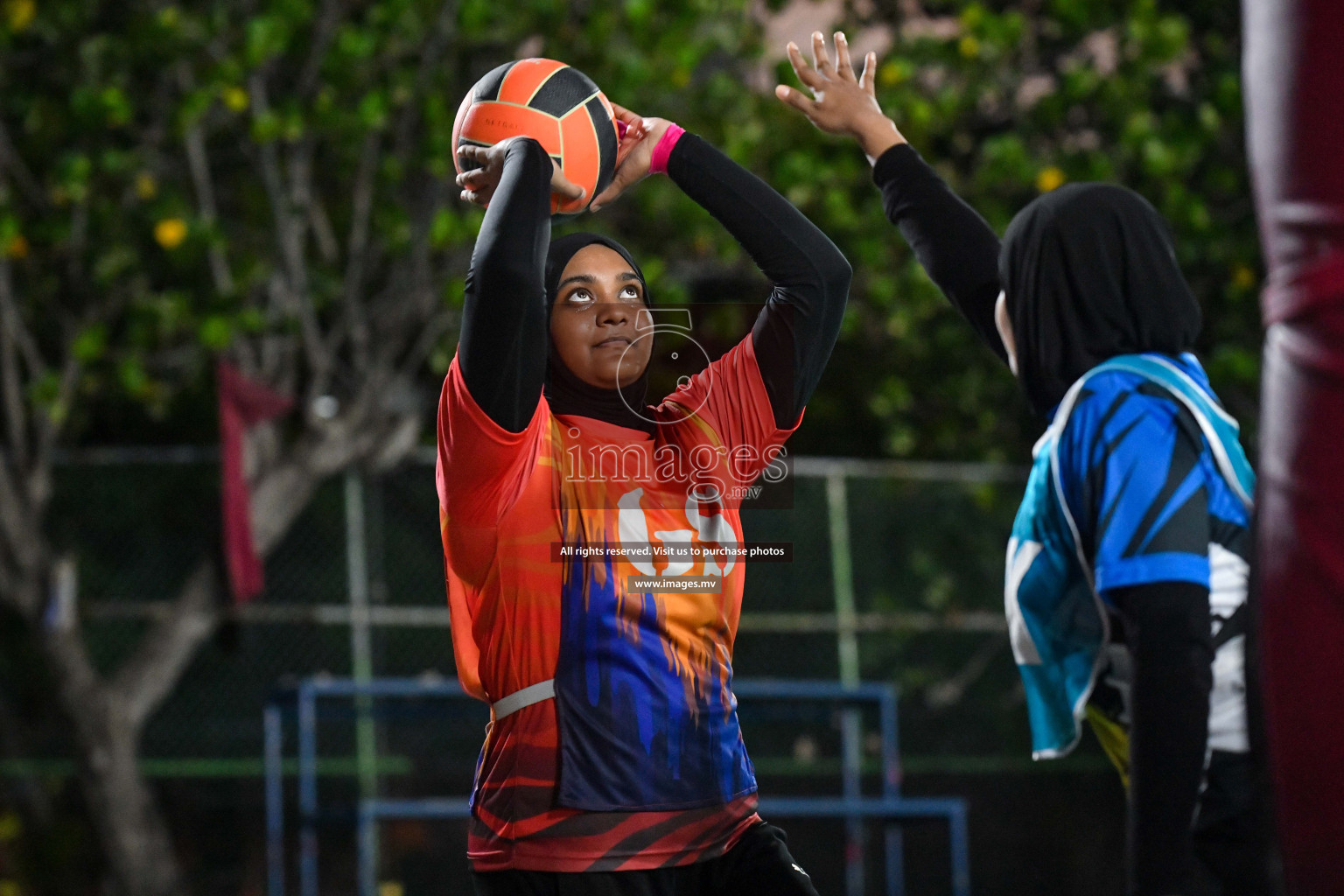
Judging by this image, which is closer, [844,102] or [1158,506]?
[1158,506]

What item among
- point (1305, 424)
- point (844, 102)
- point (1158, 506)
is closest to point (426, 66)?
point (844, 102)

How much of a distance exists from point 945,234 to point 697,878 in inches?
49.3

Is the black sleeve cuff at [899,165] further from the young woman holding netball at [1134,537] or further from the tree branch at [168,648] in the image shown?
the tree branch at [168,648]

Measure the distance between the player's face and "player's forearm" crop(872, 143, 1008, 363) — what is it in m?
0.60

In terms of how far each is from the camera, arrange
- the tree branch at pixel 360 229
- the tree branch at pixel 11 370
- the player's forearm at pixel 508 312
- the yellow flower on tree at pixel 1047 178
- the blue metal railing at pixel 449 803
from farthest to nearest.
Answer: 1. the yellow flower on tree at pixel 1047 178
2. the tree branch at pixel 360 229
3. the tree branch at pixel 11 370
4. the blue metal railing at pixel 449 803
5. the player's forearm at pixel 508 312

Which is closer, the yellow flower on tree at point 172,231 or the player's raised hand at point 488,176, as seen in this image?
the player's raised hand at point 488,176

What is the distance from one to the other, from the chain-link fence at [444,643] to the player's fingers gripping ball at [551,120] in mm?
4842

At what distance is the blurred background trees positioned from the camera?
6.59 meters

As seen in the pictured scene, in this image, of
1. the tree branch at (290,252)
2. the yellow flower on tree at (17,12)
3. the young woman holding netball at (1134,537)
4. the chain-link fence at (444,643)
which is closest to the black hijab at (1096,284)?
the young woman holding netball at (1134,537)

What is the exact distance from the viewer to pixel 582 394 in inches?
92.4

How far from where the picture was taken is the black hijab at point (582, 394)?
2.35 m

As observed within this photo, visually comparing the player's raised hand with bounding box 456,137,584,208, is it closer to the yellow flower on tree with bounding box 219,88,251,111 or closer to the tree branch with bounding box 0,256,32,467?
the yellow flower on tree with bounding box 219,88,251,111

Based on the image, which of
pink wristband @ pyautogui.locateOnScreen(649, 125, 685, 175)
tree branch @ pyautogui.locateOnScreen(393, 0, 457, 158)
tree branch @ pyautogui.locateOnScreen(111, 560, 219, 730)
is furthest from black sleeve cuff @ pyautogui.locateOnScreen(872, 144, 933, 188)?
tree branch @ pyautogui.locateOnScreen(111, 560, 219, 730)

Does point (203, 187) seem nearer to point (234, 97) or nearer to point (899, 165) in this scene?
point (234, 97)
